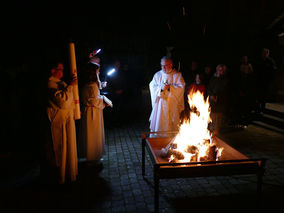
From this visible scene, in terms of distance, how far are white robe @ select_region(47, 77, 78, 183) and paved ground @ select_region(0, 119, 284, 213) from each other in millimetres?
359

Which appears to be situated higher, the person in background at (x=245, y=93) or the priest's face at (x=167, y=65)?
the priest's face at (x=167, y=65)

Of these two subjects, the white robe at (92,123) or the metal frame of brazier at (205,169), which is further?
the white robe at (92,123)

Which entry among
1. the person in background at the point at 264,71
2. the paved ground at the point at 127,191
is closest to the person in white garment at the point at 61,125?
the paved ground at the point at 127,191

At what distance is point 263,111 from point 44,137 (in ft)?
30.2

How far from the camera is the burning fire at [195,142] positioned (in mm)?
3551

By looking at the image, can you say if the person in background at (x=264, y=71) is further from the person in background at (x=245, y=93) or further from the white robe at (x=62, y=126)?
the white robe at (x=62, y=126)

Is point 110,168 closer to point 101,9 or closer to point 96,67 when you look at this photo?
point 96,67

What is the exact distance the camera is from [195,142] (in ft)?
→ 12.8

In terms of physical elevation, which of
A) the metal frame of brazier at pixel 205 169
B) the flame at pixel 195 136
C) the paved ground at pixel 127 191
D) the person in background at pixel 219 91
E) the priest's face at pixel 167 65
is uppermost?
the priest's face at pixel 167 65

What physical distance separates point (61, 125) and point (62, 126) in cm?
3

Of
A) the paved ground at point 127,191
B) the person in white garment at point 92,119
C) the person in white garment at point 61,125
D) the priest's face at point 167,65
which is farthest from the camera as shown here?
the priest's face at point 167,65

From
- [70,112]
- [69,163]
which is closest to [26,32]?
[70,112]

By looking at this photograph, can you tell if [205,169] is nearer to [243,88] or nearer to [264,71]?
[243,88]

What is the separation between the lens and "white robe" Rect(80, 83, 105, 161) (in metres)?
4.57
